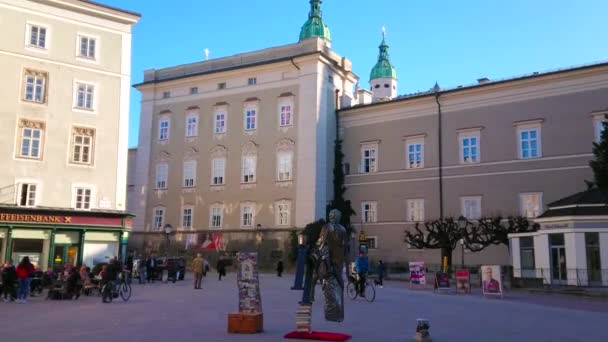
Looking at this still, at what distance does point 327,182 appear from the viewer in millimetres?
47531

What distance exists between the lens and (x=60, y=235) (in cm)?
3200

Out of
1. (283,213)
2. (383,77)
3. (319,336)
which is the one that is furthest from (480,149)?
(383,77)

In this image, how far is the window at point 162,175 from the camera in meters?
53.9

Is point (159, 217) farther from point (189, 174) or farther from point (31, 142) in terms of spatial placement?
point (31, 142)

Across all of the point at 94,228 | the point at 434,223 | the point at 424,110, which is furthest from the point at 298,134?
the point at 94,228

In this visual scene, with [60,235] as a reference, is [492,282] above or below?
below

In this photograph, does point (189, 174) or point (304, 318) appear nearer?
point (304, 318)

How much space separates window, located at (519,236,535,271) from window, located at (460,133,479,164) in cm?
1131

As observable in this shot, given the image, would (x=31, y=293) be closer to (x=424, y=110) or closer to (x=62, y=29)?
(x=62, y=29)

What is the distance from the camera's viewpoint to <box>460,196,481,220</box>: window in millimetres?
42250

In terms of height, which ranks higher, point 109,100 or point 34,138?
point 109,100

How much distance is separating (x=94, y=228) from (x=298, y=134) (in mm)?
19379

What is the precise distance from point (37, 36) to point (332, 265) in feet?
91.6

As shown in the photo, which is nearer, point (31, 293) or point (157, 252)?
point (31, 293)
